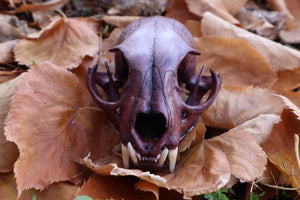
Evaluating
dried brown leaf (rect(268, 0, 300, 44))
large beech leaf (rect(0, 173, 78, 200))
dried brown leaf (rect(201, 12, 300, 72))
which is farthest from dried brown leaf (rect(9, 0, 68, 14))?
dried brown leaf (rect(268, 0, 300, 44))

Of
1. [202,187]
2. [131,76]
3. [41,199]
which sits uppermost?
[131,76]

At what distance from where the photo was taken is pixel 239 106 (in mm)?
1277

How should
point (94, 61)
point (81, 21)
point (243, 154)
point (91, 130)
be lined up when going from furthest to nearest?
point (81, 21)
point (94, 61)
point (91, 130)
point (243, 154)

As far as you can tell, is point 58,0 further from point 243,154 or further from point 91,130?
point 243,154

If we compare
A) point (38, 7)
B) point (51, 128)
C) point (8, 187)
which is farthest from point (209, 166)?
point (38, 7)

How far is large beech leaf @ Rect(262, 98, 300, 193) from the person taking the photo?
1.09 meters

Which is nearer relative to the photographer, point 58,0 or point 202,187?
point 202,187

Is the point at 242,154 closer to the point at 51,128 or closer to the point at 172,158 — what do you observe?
the point at 172,158

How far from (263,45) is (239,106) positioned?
41 cm

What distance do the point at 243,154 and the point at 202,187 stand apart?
20 centimetres

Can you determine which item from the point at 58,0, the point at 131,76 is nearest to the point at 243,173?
the point at 131,76

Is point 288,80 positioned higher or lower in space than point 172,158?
lower

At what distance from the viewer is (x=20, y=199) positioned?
1.01 metres

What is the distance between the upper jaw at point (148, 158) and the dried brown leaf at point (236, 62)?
556mm
